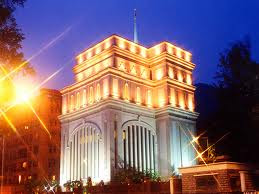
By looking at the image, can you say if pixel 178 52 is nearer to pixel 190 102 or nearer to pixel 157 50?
pixel 157 50

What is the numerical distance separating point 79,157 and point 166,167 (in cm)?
1169

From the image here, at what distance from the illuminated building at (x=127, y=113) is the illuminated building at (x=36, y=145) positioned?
2863cm

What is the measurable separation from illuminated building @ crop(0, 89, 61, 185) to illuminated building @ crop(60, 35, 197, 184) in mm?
28627

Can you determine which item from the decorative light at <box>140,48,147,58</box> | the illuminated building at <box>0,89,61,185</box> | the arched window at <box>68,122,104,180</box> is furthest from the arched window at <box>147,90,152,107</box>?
the illuminated building at <box>0,89,61,185</box>

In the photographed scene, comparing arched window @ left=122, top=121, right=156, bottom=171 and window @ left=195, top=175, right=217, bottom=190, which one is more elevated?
arched window @ left=122, top=121, right=156, bottom=171

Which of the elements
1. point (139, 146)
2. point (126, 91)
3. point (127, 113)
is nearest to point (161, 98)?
point (126, 91)

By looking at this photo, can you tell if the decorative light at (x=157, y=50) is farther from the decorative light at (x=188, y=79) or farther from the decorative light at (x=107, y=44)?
the decorative light at (x=107, y=44)

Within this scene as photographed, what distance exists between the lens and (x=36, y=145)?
81.1 m

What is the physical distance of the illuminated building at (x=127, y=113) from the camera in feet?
150

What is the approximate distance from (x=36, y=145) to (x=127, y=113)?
40349 millimetres

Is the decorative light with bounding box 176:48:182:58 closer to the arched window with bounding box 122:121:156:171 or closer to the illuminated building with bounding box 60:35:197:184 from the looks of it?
the illuminated building with bounding box 60:35:197:184

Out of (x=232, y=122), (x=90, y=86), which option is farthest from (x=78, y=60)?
(x=232, y=122)

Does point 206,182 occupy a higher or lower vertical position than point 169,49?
lower

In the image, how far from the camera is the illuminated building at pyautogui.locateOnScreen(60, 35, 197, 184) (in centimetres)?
4562
